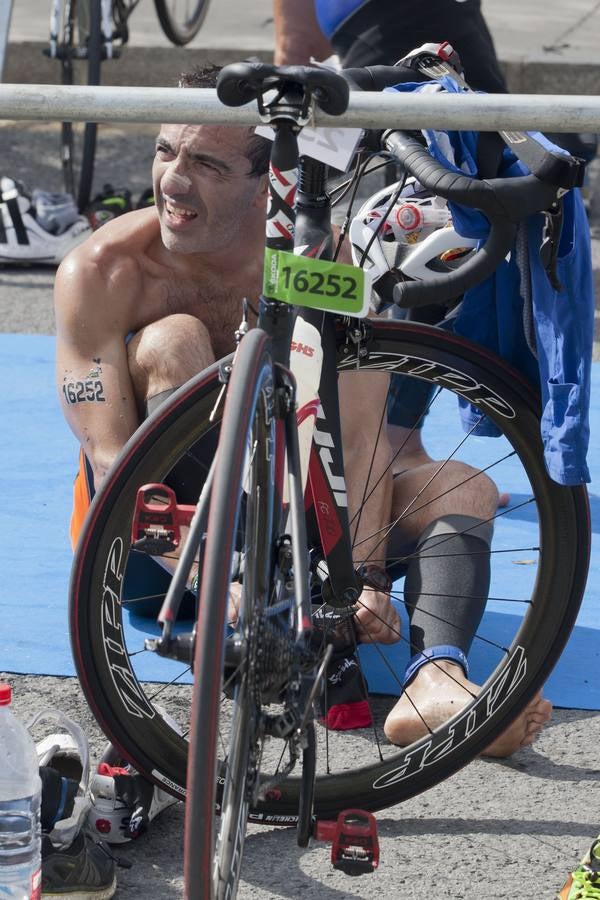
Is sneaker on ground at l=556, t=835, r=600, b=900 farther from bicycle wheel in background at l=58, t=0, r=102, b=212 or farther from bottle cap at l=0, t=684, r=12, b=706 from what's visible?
bicycle wheel in background at l=58, t=0, r=102, b=212

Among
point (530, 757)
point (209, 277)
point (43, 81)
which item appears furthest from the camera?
point (43, 81)

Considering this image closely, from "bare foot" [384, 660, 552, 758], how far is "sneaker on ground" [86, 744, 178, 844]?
54cm

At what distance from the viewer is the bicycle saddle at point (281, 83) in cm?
202

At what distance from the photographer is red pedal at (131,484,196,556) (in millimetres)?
2221

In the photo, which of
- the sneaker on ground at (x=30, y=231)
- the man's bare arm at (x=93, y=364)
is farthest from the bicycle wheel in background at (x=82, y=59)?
the man's bare arm at (x=93, y=364)

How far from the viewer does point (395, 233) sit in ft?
10.2

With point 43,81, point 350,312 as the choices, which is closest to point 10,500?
point 350,312

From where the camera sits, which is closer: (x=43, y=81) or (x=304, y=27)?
(x=304, y=27)

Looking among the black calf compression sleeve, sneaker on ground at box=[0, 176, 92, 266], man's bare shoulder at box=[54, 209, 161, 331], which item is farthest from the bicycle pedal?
sneaker on ground at box=[0, 176, 92, 266]

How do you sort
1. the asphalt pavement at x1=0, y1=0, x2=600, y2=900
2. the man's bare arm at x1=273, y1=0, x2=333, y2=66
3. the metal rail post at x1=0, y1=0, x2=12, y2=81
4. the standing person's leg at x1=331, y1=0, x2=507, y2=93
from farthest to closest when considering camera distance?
the man's bare arm at x1=273, y1=0, x2=333, y2=66 → the metal rail post at x1=0, y1=0, x2=12, y2=81 → the standing person's leg at x1=331, y1=0, x2=507, y2=93 → the asphalt pavement at x1=0, y1=0, x2=600, y2=900

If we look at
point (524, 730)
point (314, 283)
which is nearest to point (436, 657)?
point (524, 730)

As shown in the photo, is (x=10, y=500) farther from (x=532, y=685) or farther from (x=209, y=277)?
(x=532, y=685)

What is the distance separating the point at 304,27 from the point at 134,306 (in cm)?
256

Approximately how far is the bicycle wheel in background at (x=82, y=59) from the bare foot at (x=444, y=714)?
14.9ft
